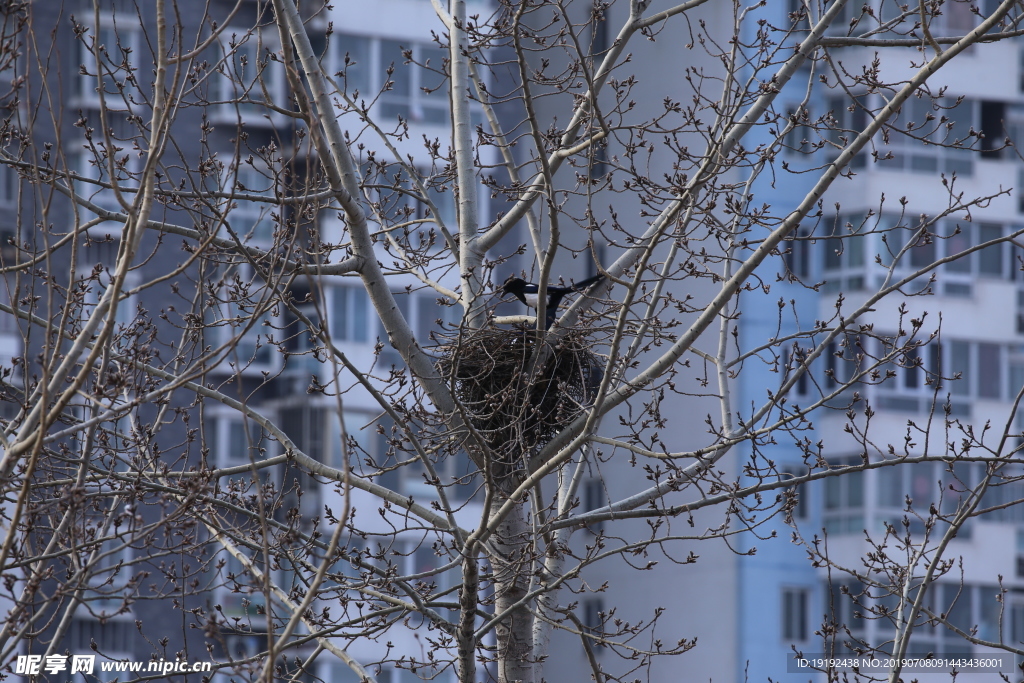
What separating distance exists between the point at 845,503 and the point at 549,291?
45.4 ft

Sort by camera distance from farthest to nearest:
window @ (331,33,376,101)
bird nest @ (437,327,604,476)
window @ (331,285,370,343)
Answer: window @ (331,33,376,101) → window @ (331,285,370,343) → bird nest @ (437,327,604,476)

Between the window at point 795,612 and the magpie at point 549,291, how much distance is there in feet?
44.1

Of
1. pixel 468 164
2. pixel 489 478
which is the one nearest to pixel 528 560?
pixel 489 478

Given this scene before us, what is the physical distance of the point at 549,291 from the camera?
282 inches

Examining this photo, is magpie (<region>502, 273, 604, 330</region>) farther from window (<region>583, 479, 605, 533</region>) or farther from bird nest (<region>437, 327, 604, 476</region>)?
window (<region>583, 479, 605, 533</region>)

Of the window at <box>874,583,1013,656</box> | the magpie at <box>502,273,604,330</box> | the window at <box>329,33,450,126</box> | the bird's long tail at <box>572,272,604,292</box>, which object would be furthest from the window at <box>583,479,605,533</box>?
the bird's long tail at <box>572,272,604,292</box>

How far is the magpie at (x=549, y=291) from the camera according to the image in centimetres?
700

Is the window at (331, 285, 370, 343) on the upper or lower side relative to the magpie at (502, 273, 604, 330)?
upper

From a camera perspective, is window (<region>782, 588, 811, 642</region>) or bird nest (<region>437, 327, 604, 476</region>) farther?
window (<region>782, 588, 811, 642</region>)

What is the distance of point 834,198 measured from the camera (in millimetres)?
20672

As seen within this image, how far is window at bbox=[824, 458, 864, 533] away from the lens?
19250mm

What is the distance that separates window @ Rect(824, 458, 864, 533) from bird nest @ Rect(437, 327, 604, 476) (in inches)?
539

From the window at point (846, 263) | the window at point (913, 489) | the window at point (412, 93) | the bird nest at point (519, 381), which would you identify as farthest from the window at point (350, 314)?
the bird nest at point (519, 381)

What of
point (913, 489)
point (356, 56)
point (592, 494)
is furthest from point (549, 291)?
point (592, 494)
